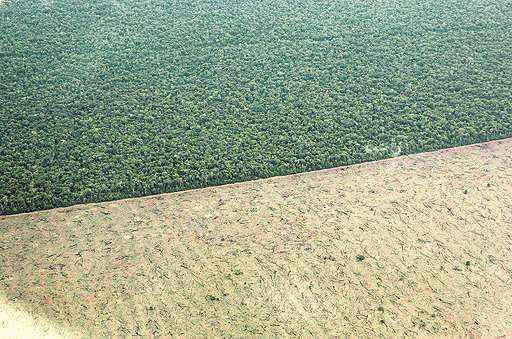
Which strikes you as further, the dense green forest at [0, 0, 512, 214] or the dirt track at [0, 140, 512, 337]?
the dense green forest at [0, 0, 512, 214]

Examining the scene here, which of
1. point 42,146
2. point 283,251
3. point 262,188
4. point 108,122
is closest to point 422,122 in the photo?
point 262,188

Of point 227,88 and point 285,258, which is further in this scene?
point 227,88

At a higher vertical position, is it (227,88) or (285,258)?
(227,88)

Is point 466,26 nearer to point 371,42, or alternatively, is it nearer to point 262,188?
point 371,42

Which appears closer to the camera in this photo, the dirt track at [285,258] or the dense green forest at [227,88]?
the dirt track at [285,258]
